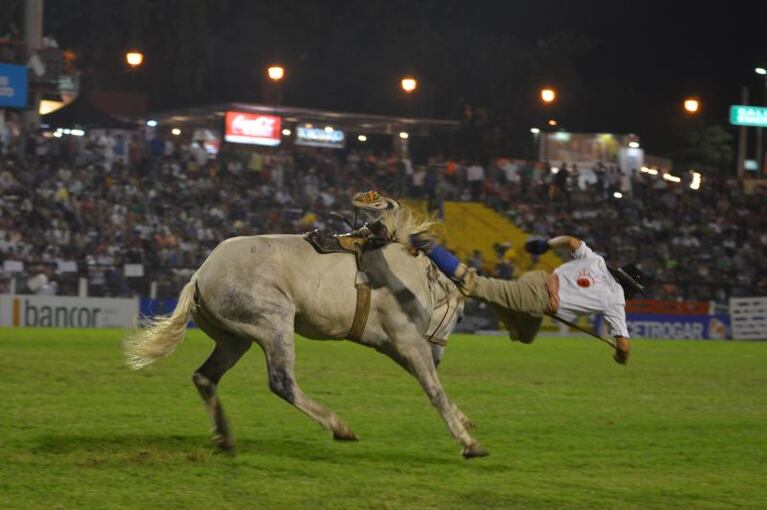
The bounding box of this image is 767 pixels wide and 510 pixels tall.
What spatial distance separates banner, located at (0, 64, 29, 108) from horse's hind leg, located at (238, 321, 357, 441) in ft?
85.2

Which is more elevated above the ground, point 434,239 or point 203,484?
point 434,239

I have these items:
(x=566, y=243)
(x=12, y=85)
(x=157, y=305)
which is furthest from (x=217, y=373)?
(x=12, y=85)

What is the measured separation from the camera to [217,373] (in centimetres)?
880

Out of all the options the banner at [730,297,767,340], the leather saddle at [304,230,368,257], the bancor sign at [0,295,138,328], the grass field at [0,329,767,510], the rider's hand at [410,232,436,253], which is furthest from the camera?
the banner at [730,297,767,340]

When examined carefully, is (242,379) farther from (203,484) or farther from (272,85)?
(272,85)

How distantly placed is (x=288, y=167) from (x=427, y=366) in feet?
86.6

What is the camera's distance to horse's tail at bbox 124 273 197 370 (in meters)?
8.59

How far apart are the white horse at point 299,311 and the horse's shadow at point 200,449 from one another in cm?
30

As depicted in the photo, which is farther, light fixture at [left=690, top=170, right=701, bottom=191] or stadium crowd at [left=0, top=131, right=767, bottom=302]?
light fixture at [left=690, top=170, right=701, bottom=191]

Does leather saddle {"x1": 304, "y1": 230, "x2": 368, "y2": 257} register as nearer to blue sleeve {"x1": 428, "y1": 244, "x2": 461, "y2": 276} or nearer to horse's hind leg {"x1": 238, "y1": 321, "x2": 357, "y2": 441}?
blue sleeve {"x1": 428, "y1": 244, "x2": 461, "y2": 276}

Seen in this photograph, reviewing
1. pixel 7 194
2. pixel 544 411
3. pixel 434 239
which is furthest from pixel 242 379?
pixel 7 194

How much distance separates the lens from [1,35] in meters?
48.9

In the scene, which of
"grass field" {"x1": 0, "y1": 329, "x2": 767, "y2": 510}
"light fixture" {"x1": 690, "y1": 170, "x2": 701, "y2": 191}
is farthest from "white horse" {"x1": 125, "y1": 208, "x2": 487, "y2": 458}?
"light fixture" {"x1": 690, "y1": 170, "x2": 701, "y2": 191}

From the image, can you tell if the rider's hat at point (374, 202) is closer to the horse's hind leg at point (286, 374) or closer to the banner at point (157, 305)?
the horse's hind leg at point (286, 374)
